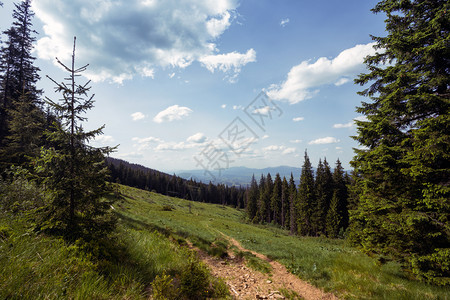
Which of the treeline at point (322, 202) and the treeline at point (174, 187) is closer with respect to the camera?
the treeline at point (322, 202)

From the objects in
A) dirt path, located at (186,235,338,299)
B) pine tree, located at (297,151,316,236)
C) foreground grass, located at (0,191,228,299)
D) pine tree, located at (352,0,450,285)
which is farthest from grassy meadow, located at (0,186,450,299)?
pine tree, located at (297,151,316,236)

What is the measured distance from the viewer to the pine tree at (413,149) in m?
6.09

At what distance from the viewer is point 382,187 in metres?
7.86

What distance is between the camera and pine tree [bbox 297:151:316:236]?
39406 mm

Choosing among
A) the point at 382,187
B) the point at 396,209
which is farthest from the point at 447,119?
the point at 396,209

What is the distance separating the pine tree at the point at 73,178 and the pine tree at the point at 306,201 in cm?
4213

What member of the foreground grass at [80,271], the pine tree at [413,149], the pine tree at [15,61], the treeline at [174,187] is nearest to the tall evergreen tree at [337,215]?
the pine tree at [413,149]

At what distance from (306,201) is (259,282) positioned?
121 feet

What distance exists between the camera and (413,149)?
23.9 feet

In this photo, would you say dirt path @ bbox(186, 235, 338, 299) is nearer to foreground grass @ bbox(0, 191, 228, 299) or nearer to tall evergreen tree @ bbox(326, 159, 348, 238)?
foreground grass @ bbox(0, 191, 228, 299)

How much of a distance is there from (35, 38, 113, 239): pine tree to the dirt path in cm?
581

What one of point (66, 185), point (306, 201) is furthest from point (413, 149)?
point (306, 201)

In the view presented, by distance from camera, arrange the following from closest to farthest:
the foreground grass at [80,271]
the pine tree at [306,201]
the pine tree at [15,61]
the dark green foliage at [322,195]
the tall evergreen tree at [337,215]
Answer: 1. the foreground grass at [80,271]
2. the pine tree at [15,61]
3. the tall evergreen tree at [337,215]
4. the dark green foliage at [322,195]
5. the pine tree at [306,201]

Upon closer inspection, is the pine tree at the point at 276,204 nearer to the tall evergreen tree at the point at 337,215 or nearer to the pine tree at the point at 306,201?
the pine tree at the point at 306,201
